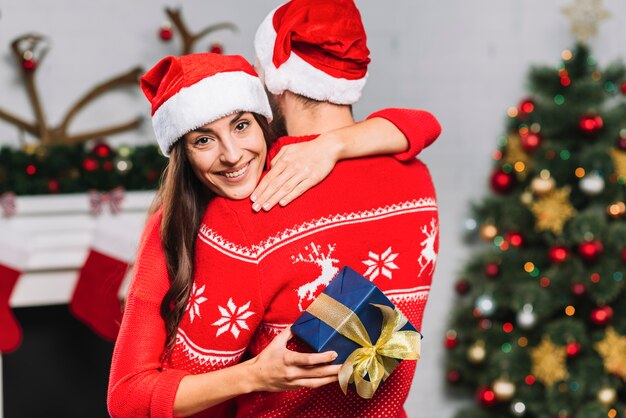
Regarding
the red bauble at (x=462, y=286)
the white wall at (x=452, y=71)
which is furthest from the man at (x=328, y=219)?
the red bauble at (x=462, y=286)

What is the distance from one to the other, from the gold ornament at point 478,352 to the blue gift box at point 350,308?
247 centimetres

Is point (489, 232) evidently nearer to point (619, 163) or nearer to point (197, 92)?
point (619, 163)

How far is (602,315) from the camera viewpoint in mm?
3479

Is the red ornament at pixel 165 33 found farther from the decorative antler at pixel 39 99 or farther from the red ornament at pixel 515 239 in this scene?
the red ornament at pixel 515 239

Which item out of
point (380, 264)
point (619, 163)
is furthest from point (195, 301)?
point (619, 163)

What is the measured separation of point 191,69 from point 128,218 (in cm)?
214

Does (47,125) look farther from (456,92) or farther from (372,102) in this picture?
(456,92)

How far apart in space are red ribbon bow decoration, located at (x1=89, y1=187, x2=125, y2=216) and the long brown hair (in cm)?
198

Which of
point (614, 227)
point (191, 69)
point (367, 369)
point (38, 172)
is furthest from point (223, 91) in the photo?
point (614, 227)

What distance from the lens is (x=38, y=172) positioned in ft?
10.9

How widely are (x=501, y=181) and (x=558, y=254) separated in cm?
44

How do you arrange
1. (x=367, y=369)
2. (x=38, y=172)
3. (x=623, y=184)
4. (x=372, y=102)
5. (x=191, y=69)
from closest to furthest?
(x=367, y=369), (x=191, y=69), (x=38, y=172), (x=623, y=184), (x=372, y=102)

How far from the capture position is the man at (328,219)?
1384mm

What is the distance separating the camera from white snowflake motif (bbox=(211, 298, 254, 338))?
136 centimetres
